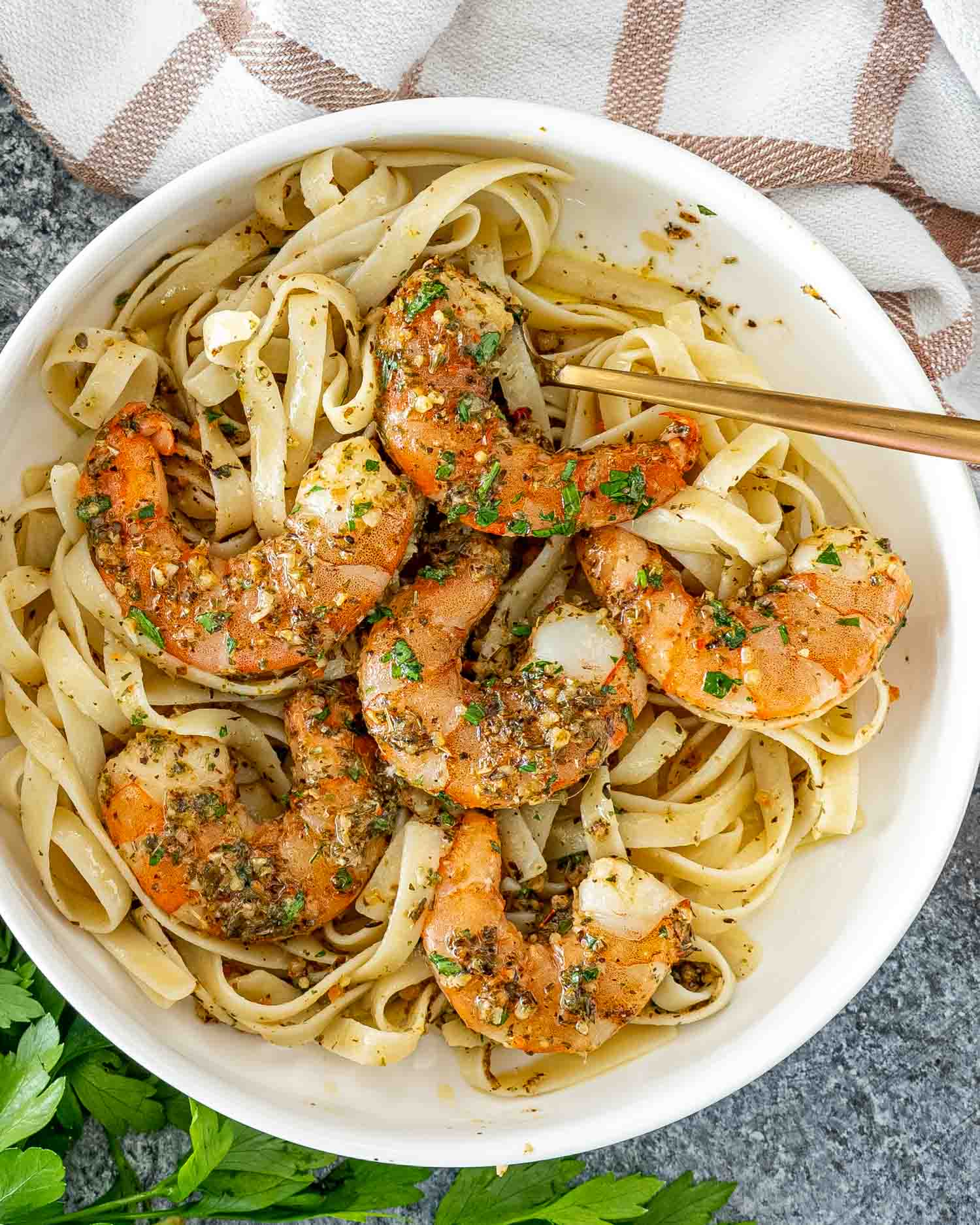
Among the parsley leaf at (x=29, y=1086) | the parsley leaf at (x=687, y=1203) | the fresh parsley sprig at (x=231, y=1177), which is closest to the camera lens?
the parsley leaf at (x=29, y=1086)

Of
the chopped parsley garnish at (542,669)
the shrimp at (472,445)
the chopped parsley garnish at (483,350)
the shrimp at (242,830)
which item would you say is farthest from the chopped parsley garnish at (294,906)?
the chopped parsley garnish at (483,350)

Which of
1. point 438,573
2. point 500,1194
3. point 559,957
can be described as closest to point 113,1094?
point 500,1194

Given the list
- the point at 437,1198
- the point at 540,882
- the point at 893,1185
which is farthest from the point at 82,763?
the point at 893,1185

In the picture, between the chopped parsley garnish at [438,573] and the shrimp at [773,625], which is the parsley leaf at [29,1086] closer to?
the chopped parsley garnish at [438,573]

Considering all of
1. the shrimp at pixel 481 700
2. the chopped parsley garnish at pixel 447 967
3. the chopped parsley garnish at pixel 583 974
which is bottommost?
the chopped parsley garnish at pixel 583 974

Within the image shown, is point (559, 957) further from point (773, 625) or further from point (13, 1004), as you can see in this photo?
point (13, 1004)

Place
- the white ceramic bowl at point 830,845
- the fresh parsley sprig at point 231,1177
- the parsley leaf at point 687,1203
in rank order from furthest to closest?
1. the parsley leaf at point 687,1203
2. the fresh parsley sprig at point 231,1177
3. the white ceramic bowl at point 830,845

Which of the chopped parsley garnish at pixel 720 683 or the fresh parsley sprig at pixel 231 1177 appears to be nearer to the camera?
the chopped parsley garnish at pixel 720 683

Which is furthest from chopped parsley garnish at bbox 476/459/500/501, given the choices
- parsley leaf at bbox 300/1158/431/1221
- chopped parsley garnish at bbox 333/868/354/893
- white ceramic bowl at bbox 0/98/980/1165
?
parsley leaf at bbox 300/1158/431/1221
